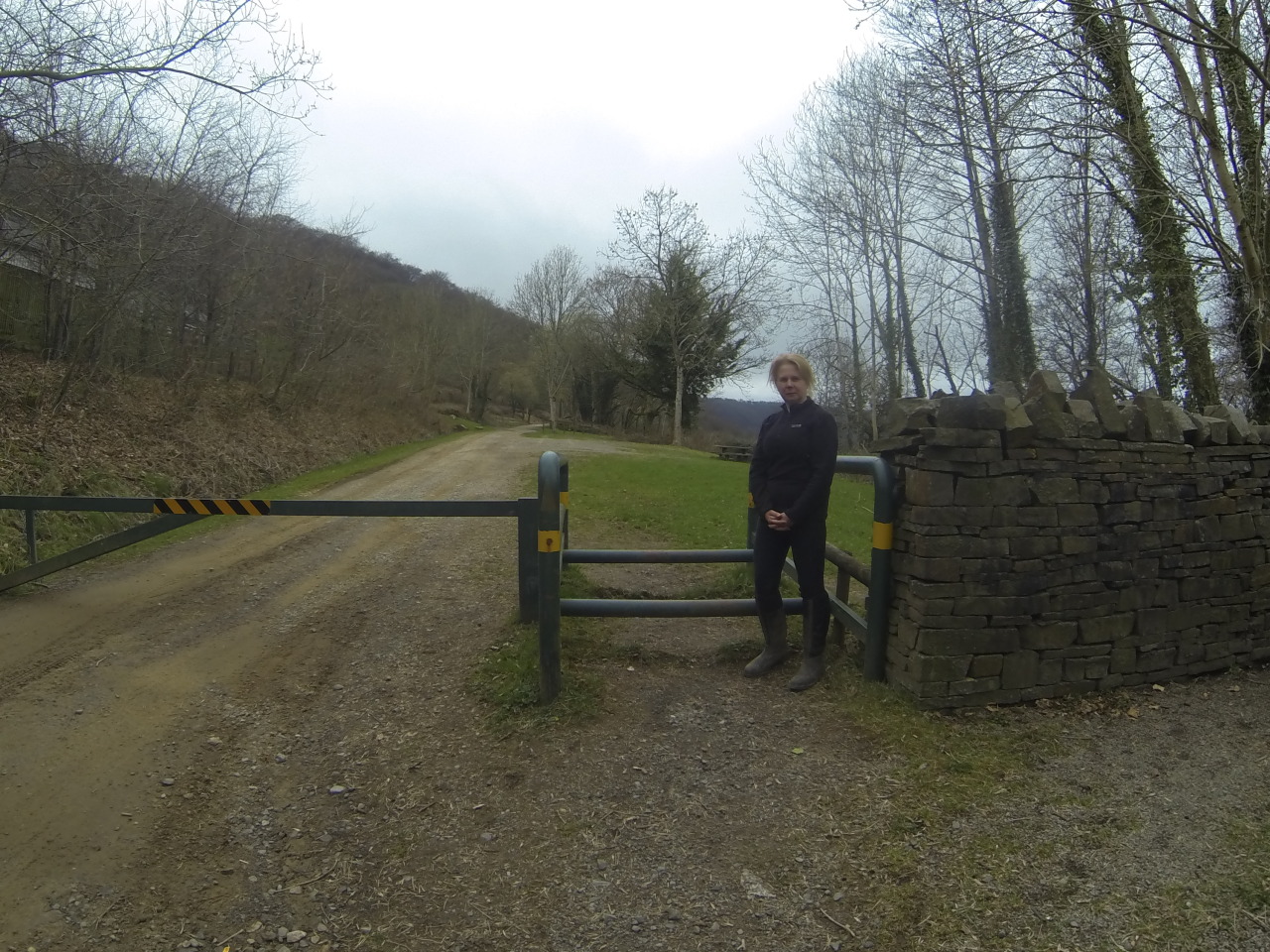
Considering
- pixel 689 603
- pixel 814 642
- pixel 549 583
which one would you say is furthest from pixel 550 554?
pixel 814 642

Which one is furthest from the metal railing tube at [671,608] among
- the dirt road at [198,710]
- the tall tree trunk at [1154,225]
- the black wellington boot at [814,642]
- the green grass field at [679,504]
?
the tall tree trunk at [1154,225]

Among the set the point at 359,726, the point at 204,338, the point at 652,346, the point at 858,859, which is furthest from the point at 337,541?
the point at 652,346

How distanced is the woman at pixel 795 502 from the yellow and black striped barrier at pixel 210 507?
11.0ft

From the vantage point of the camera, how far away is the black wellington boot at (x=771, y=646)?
16.0 feet

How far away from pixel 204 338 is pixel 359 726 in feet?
61.5

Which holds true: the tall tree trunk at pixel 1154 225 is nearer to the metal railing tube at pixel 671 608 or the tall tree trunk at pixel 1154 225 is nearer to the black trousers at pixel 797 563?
the black trousers at pixel 797 563

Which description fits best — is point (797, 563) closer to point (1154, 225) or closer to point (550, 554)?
point (550, 554)

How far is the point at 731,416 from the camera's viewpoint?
170 ft

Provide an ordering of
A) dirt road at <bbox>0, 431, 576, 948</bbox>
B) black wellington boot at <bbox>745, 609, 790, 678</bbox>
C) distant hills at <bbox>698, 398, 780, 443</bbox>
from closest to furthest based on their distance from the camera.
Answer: dirt road at <bbox>0, 431, 576, 948</bbox> → black wellington boot at <bbox>745, 609, 790, 678</bbox> → distant hills at <bbox>698, 398, 780, 443</bbox>

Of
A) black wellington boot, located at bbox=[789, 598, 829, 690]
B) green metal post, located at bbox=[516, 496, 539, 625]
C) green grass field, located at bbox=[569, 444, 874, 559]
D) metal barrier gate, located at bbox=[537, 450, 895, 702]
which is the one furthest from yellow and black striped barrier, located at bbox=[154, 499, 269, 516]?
green grass field, located at bbox=[569, 444, 874, 559]

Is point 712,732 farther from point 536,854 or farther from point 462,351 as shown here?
point 462,351

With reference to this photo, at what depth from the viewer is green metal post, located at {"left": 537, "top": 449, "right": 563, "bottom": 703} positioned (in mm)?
4199

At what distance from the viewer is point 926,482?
4203 mm

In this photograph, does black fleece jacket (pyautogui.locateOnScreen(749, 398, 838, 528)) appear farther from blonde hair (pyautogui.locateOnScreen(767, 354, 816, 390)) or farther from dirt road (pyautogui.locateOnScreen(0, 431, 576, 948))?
dirt road (pyautogui.locateOnScreen(0, 431, 576, 948))
